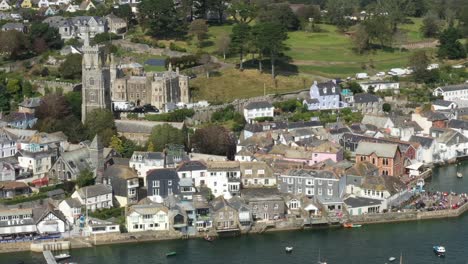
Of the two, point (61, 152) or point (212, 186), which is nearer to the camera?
point (212, 186)

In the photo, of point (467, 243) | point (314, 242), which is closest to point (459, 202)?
point (467, 243)

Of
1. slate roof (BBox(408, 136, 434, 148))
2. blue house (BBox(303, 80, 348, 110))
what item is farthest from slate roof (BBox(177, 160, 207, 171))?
blue house (BBox(303, 80, 348, 110))

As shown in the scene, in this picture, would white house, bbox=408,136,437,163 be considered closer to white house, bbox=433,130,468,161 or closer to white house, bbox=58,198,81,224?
white house, bbox=433,130,468,161

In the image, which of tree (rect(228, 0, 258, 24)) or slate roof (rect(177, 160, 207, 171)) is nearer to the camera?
slate roof (rect(177, 160, 207, 171))

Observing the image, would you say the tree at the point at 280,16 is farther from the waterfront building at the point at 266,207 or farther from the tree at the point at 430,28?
the waterfront building at the point at 266,207

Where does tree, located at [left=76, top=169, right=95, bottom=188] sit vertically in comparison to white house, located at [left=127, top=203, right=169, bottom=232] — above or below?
above

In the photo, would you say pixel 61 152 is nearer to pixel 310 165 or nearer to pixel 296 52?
pixel 310 165

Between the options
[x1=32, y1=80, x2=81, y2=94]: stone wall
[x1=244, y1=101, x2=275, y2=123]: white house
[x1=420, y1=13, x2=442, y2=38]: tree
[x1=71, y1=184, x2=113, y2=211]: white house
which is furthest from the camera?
[x1=420, y1=13, x2=442, y2=38]: tree

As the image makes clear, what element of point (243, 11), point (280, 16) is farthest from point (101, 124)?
point (280, 16)
